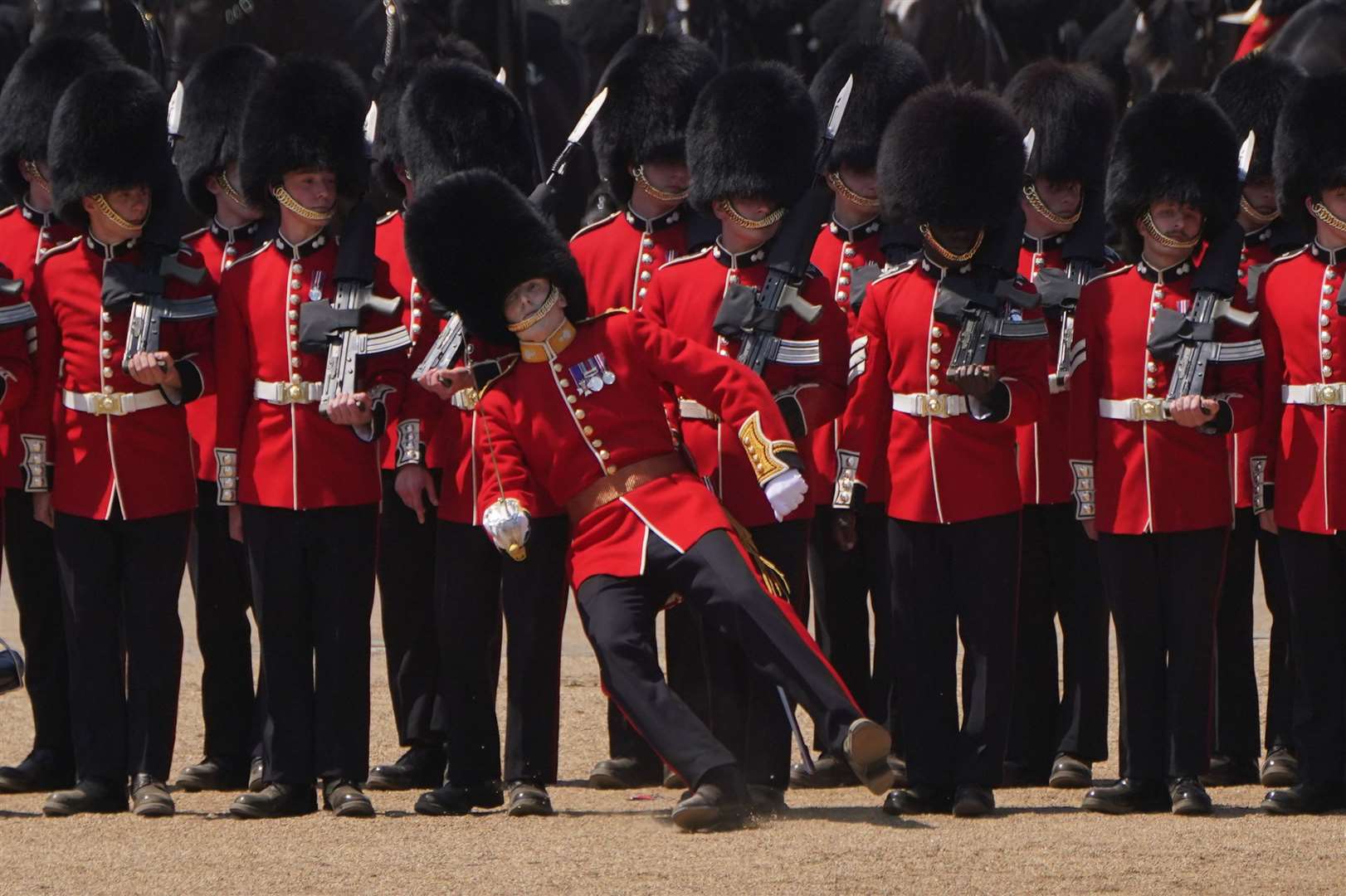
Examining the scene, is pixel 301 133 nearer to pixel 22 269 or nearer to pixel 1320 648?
pixel 22 269

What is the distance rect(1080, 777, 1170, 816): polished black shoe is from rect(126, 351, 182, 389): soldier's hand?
2071 mm

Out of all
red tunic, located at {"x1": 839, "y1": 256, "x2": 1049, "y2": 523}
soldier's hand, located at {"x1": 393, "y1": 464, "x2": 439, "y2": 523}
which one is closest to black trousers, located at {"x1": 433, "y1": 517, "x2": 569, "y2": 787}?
soldier's hand, located at {"x1": 393, "y1": 464, "x2": 439, "y2": 523}

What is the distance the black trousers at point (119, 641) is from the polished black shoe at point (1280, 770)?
2.41 meters

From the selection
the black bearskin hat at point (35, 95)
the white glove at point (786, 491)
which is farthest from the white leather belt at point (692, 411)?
the black bearskin hat at point (35, 95)

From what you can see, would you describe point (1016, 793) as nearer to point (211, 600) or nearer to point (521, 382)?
point (521, 382)

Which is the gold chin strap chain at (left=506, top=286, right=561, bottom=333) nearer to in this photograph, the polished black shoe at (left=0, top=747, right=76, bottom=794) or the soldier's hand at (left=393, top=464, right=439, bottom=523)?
the soldier's hand at (left=393, top=464, right=439, bottom=523)

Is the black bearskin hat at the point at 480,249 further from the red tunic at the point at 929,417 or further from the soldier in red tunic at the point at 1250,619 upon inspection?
the soldier in red tunic at the point at 1250,619

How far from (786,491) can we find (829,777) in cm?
118

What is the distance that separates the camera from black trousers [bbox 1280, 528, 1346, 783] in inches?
229

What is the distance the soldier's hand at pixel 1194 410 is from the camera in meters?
5.73

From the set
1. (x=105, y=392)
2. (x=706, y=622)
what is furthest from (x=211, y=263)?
(x=706, y=622)

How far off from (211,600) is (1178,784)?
2.15 meters

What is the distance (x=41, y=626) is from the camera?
20.5 ft

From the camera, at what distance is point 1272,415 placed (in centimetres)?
587
